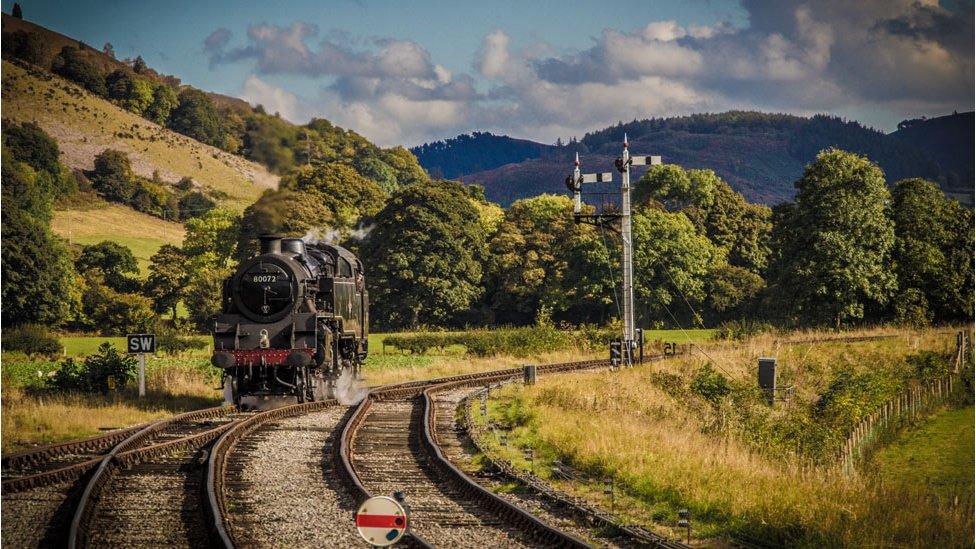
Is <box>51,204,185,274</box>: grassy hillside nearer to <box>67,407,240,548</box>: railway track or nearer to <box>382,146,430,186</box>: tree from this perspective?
<box>382,146,430,186</box>: tree

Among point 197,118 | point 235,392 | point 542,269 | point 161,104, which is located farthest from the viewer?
point 542,269

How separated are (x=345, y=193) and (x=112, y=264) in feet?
63.4

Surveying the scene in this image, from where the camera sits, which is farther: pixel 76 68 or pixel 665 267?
pixel 665 267

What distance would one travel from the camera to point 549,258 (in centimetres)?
7212

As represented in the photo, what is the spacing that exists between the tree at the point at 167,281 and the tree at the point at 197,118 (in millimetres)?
40403

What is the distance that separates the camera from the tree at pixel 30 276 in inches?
2323

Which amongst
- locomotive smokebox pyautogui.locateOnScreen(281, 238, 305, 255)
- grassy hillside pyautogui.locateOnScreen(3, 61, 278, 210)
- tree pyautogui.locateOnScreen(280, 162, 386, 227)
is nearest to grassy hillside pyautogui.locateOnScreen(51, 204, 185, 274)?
tree pyautogui.locateOnScreen(280, 162, 386, 227)

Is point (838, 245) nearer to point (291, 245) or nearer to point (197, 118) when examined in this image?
point (291, 245)

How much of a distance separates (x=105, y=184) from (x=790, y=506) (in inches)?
2530

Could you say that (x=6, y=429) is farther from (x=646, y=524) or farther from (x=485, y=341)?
(x=485, y=341)

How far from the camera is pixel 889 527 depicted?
12.6 m

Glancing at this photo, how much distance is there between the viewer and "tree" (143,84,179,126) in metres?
27.7

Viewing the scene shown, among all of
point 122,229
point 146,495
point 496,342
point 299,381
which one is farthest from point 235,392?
point 122,229

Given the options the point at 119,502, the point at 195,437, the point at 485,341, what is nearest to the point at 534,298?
the point at 485,341
